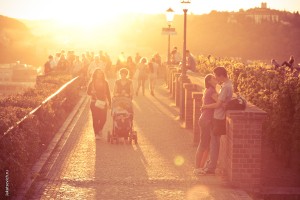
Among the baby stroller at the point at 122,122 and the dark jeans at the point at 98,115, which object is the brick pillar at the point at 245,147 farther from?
the dark jeans at the point at 98,115

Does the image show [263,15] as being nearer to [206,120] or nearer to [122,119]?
[122,119]

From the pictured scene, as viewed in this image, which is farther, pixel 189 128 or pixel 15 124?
pixel 189 128

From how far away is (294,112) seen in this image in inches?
474

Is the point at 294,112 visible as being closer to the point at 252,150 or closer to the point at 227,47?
the point at 252,150

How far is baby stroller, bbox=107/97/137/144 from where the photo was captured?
43.5ft

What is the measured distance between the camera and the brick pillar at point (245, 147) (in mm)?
9422

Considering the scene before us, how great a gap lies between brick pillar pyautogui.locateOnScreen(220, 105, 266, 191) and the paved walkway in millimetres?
Result: 316

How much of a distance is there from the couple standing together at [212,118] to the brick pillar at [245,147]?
264 mm

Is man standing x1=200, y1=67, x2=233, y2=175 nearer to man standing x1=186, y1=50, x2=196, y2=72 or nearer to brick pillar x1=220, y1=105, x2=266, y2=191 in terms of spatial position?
brick pillar x1=220, y1=105, x2=266, y2=191

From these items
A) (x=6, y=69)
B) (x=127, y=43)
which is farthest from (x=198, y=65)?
(x=127, y=43)

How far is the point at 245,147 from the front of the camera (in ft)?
31.1

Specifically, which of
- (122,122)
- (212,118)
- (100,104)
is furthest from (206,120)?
(100,104)

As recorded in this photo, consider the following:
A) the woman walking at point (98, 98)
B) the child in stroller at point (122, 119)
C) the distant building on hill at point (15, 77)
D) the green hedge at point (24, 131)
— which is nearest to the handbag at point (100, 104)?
the woman walking at point (98, 98)

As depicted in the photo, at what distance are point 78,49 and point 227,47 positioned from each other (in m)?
31.1
